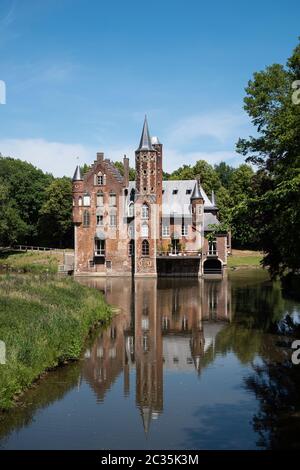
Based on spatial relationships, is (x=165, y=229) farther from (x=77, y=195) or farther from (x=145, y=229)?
(x=77, y=195)

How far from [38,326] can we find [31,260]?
5072 centimetres

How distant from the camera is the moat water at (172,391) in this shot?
1293 centimetres

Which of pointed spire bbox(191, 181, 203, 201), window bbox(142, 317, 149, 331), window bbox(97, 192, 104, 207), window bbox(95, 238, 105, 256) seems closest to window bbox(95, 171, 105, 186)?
window bbox(97, 192, 104, 207)

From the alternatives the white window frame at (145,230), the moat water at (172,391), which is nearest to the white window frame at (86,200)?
the white window frame at (145,230)

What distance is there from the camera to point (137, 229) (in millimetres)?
60438

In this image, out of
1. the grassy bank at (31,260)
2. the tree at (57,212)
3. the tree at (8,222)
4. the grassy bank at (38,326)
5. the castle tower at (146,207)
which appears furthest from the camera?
the tree at (57,212)

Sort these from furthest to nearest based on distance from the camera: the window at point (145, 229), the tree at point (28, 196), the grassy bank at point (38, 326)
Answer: the tree at point (28, 196), the window at point (145, 229), the grassy bank at point (38, 326)

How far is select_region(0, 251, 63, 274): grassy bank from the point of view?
62.3 meters

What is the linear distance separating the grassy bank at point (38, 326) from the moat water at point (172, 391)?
1.88 ft

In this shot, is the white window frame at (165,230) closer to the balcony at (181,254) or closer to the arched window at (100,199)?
the balcony at (181,254)

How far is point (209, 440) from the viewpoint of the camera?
499 inches

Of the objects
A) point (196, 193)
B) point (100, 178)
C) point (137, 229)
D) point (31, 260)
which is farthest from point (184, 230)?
point (31, 260)
